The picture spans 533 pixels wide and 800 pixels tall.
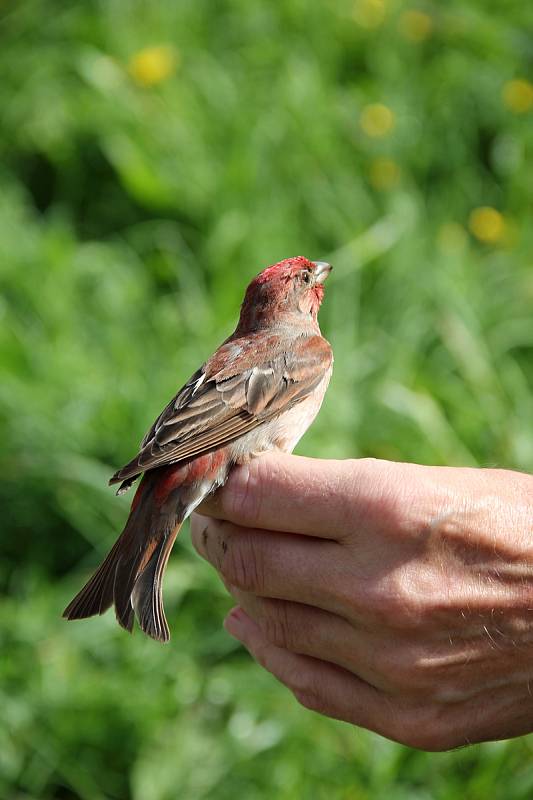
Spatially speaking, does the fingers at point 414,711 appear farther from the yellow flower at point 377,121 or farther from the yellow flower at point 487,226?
the yellow flower at point 377,121

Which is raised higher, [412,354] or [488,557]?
[412,354]

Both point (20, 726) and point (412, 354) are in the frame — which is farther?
point (412, 354)

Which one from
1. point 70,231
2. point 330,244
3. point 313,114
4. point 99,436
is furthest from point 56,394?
point 313,114

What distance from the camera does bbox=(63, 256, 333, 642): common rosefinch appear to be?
2.84 m

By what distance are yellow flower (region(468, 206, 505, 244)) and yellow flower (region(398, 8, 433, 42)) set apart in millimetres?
1581

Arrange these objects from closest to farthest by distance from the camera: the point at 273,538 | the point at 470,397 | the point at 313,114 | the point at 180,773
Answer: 1. the point at 273,538
2. the point at 180,773
3. the point at 470,397
4. the point at 313,114

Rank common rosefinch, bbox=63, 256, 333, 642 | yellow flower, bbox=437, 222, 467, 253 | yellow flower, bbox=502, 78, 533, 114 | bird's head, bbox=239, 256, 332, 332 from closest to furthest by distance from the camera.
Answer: common rosefinch, bbox=63, 256, 333, 642 → bird's head, bbox=239, 256, 332, 332 → yellow flower, bbox=437, 222, 467, 253 → yellow flower, bbox=502, 78, 533, 114

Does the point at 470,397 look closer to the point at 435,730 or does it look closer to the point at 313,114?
the point at 313,114

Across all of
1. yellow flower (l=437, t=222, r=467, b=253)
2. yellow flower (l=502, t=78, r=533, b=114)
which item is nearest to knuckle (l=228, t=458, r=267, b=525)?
yellow flower (l=437, t=222, r=467, b=253)

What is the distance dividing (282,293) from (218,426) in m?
0.67

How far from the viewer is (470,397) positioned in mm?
4969

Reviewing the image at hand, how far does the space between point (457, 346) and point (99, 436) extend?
5.94ft

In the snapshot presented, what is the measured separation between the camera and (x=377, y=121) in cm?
614

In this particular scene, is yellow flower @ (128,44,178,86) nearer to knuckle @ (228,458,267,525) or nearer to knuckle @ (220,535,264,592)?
knuckle @ (228,458,267,525)
